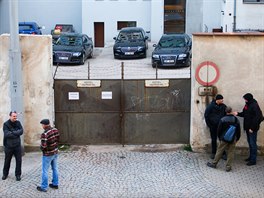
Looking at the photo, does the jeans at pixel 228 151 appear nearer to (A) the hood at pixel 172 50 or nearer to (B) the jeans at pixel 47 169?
(B) the jeans at pixel 47 169

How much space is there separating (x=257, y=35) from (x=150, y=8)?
2531cm

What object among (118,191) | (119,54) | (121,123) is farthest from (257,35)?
(119,54)

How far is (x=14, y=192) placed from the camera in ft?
36.4

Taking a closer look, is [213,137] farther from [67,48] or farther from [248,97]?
[67,48]

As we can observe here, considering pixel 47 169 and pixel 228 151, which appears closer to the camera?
pixel 47 169

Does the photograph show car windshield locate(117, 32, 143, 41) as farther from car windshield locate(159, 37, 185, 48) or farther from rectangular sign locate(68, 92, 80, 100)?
rectangular sign locate(68, 92, 80, 100)

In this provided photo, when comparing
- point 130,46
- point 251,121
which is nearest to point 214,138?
point 251,121

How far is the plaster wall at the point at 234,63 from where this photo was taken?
1343 cm

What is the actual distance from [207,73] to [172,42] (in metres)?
12.7

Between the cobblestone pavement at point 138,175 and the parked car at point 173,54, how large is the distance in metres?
10.5

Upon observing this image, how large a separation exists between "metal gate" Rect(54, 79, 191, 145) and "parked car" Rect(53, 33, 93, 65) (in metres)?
11.5

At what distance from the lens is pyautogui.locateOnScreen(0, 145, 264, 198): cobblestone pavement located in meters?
11.1

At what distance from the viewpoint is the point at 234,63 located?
13.5 metres

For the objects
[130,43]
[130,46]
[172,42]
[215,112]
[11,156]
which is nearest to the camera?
[11,156]
